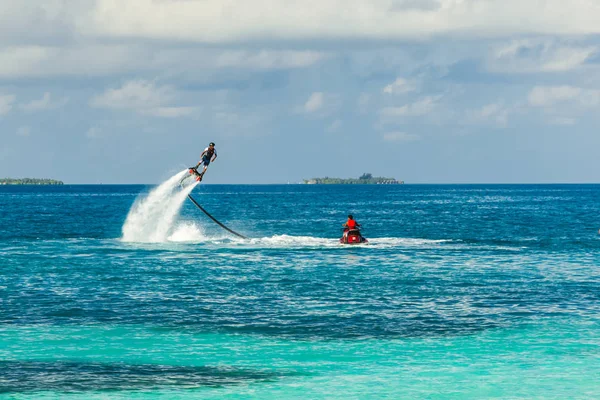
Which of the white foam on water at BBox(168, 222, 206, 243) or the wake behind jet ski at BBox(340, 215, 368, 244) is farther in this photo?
the white foam on water at BBox(168, 222, 206, 243)

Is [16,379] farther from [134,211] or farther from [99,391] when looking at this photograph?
[134,211]

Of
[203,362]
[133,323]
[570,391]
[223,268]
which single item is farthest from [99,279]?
[570,391]

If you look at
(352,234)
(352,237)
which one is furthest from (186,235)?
(352,234)

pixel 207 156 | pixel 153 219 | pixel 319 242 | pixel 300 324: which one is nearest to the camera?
pixel 300 324

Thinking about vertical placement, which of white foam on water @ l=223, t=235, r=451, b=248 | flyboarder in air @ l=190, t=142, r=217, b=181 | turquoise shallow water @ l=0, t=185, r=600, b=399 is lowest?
turquoise shallow water @ l=0, t=185, r=600, b=399

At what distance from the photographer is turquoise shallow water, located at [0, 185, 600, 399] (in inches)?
836

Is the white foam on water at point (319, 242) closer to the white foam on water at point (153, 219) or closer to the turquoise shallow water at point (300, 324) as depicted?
the turquoise shallow water at point (300, 324)

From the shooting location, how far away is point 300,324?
92.9 feet

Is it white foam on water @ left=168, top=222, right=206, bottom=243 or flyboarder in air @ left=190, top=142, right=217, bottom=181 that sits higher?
flyboarder in air @ left=190, top=142, right=217, bottom=181

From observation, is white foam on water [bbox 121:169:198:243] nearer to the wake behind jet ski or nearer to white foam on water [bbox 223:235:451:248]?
white foam on water [bbox 223:235:451:248]

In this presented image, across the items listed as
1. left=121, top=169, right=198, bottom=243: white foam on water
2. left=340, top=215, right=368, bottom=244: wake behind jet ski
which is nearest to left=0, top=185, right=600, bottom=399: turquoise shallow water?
left=340, top=215, right=368, bottom=244: wake behind jet ski

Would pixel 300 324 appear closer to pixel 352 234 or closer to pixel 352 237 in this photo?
pixel 352 234

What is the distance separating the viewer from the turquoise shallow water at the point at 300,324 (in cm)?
2123

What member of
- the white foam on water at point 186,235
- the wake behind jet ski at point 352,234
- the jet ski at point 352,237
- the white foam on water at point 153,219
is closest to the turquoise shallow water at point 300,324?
the wake behind jet ski at point 352,234
